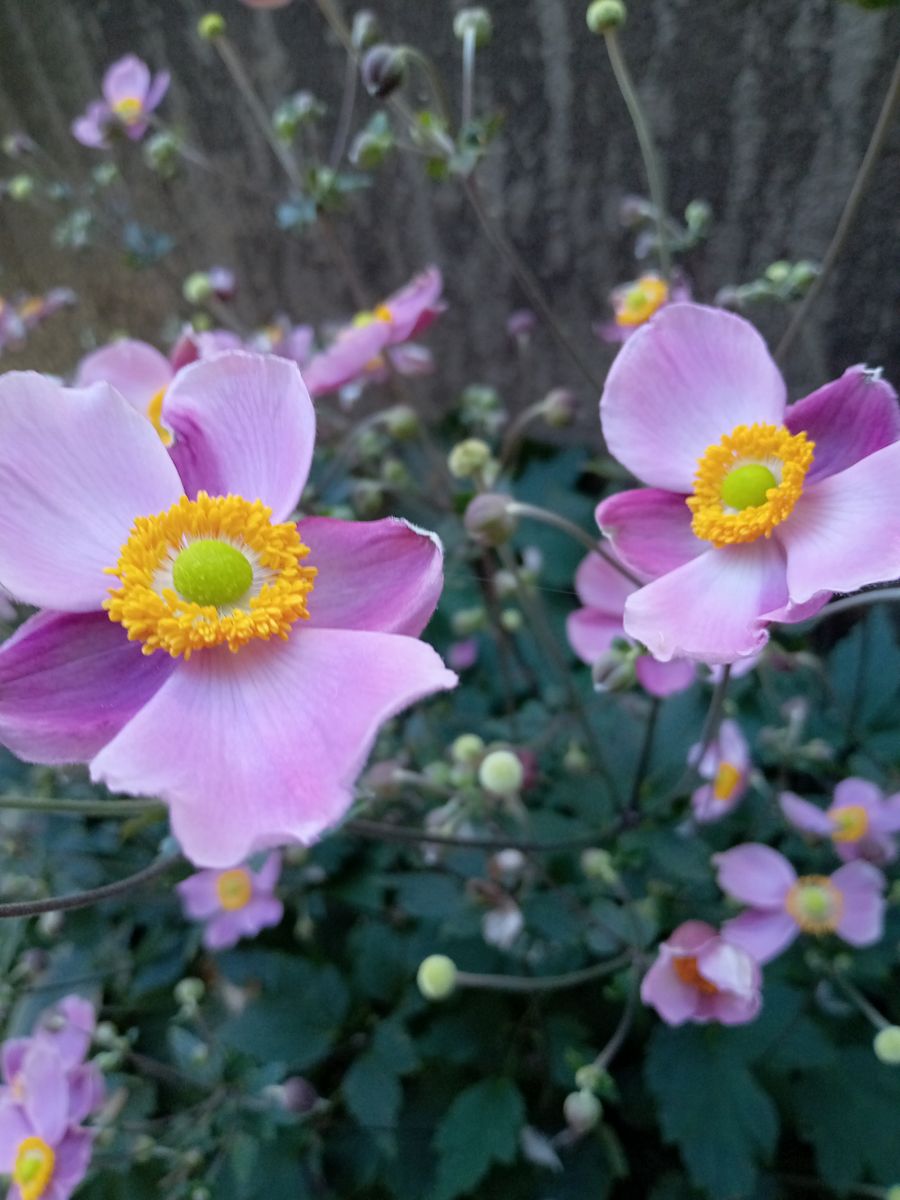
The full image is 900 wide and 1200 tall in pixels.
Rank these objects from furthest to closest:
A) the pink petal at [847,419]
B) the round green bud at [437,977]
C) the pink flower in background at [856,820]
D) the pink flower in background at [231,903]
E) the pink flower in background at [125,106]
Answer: the pink flower in background at [125,106], the pink flower in background at [231,903], the pink flower in background at [856,820], the round green bud at [437,977], the pink petal at [847,419]

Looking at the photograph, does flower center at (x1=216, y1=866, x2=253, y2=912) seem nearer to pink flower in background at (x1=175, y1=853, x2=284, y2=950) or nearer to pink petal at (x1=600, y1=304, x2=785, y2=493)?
pink flower in background at (x1=175, y1=853, x2=284, y2=950)

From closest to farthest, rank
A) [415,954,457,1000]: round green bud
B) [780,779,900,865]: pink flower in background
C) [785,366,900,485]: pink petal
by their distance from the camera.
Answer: [785,366,900,485]: pink petal, [415,954,457,1000]: round green bud, [780,779,900,865]: pink flower in background

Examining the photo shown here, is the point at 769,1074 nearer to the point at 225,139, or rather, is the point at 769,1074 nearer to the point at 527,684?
the point at 527,684

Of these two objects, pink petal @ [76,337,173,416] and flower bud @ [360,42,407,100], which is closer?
flower bud @ [360,42,407,100]

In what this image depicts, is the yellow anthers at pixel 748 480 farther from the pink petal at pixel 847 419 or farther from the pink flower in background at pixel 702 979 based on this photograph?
the pink flower in background at pixel 702 979

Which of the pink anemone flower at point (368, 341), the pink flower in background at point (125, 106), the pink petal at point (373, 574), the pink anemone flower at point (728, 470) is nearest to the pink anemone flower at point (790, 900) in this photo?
the pink anemone flower at point (728, 470)

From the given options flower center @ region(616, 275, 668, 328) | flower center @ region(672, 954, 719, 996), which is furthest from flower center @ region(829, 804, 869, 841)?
flower center @ region(616, 275, 668, 328)
